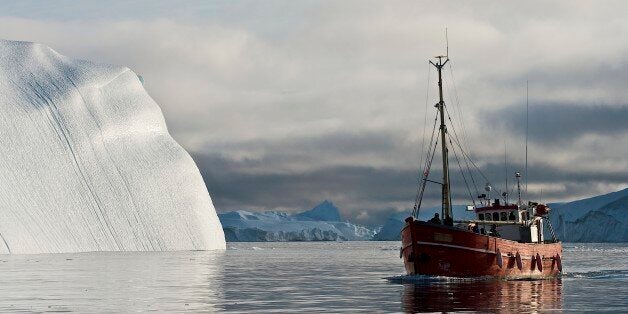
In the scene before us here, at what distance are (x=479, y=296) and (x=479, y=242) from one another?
46.2 ft

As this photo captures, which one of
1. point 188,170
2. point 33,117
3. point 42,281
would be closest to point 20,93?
point 33,117

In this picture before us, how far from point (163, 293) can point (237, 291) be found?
147 inches

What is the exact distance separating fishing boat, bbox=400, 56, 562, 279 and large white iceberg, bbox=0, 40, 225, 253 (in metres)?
71.3

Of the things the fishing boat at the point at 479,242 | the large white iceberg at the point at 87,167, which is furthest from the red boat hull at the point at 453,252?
the large white iceberg at the point at 87,167

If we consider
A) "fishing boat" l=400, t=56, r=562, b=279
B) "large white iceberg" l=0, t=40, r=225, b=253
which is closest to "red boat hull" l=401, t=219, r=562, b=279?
"fishing boat" l=400, t=56, r=562, b=279

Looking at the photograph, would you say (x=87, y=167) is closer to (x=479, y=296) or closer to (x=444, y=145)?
(x=444, y=145)

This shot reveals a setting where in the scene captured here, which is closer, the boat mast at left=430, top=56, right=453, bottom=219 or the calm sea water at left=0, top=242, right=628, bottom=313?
the calm sea water at left=0, top=242, right=628, bottom=313

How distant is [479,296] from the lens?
4228 cm

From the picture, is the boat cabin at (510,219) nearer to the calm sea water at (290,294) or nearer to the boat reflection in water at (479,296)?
the calm sea water at (290,294)

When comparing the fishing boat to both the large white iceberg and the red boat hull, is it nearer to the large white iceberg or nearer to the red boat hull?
the red boat hull

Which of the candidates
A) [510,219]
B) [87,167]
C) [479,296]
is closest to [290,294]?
[479,296]

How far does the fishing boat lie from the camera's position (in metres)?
56.0

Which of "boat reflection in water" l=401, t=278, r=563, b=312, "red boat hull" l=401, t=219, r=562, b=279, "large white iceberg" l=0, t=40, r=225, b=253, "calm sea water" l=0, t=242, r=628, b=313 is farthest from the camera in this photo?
"large white iceberg" l=0, t=40, r=225, b=253

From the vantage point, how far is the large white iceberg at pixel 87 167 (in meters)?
131
